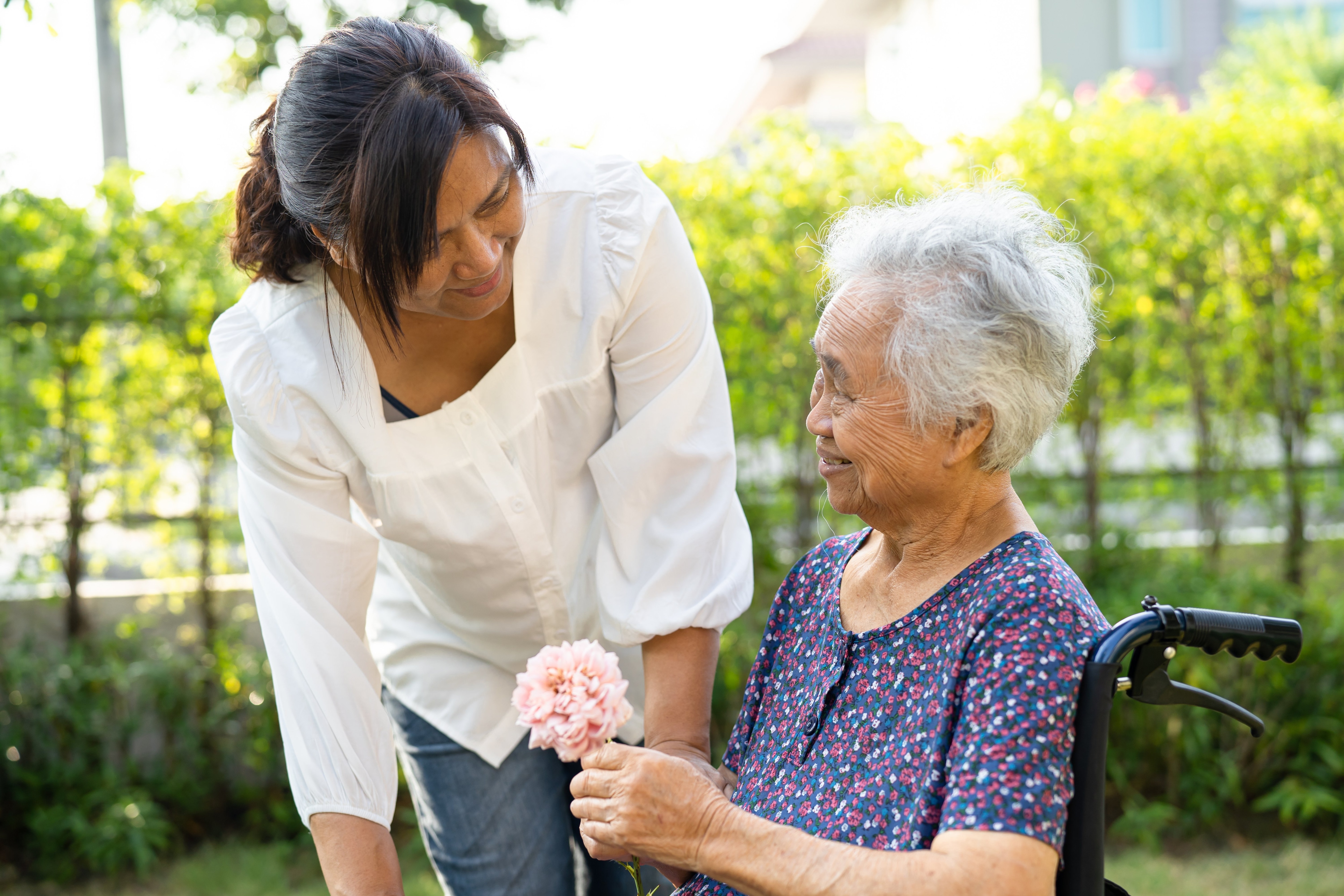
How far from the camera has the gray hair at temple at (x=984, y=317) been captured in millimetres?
1532

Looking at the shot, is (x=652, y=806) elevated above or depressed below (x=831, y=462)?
below

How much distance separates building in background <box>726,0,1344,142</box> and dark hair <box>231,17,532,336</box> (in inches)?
253

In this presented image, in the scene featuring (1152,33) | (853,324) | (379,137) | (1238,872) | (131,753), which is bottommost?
(1238,872)

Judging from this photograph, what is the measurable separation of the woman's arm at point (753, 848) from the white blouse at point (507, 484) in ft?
1.25

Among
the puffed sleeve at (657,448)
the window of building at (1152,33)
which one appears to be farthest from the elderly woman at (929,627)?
the window of building at (1152,33)

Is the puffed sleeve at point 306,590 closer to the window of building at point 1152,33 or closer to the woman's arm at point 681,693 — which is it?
the woman's arm at point 681,693

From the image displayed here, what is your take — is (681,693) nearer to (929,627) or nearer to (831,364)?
(929,627)

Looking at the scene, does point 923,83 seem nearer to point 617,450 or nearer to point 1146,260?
point 1146,260

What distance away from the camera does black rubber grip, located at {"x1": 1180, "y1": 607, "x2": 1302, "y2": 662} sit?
1.47 metres

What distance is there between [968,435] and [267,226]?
43.9 inches

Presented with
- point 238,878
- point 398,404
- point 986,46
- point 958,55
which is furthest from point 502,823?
point 958,55

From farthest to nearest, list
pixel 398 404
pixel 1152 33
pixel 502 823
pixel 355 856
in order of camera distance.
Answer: pixel 1152 33, pixel 502 823, pixel 398 404, pixel 355 856

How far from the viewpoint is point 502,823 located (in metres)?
2.07

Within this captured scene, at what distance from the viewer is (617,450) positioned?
6.43ft
